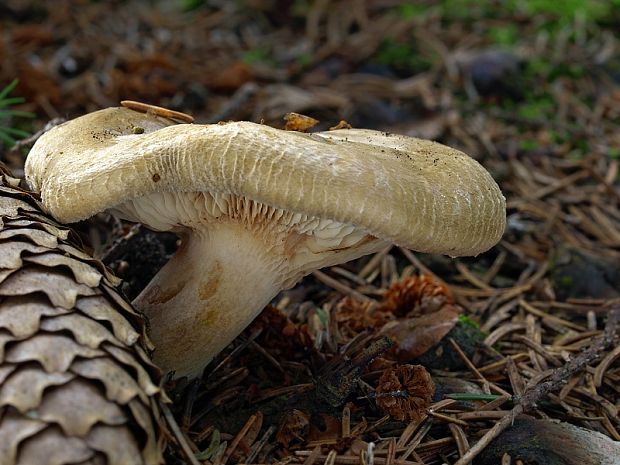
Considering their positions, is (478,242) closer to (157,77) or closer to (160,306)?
(160,306)

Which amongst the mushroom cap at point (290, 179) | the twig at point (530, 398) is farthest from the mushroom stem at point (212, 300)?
the twig at point (530, 398)

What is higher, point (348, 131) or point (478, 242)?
point (348, 131)

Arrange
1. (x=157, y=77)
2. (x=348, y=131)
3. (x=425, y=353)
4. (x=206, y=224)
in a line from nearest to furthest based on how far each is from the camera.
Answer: (x=206, y=224) < (x=348, y=131) < (x=425, y=353) < (x=157, y=77)

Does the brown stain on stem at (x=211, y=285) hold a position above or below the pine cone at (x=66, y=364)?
below

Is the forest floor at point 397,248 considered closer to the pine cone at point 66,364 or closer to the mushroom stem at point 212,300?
the mushroom stem at point 212,300

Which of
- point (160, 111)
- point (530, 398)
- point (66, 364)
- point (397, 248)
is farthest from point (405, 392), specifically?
point (397, 248)

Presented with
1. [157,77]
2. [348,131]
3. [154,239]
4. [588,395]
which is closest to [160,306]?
[154,239]

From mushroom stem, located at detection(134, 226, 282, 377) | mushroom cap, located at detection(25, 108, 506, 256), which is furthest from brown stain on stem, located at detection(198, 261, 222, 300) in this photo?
mushroom cap, located at detection(25, 108, 506, 256)
